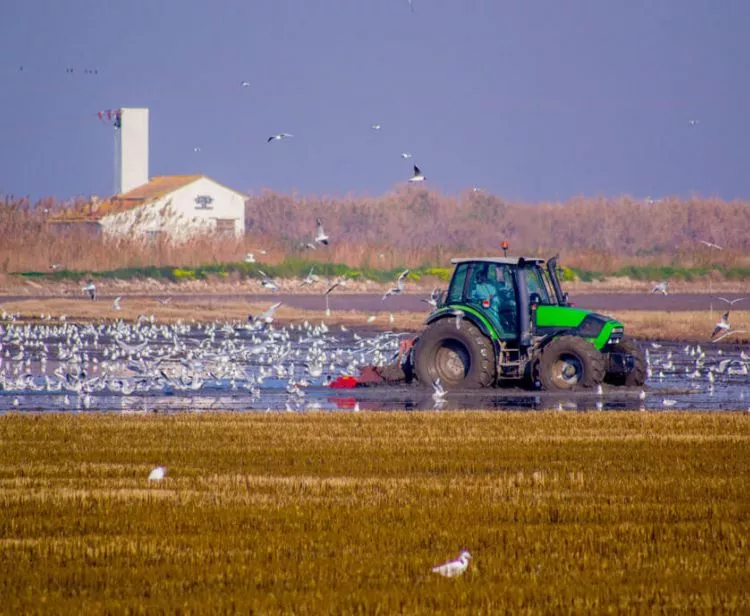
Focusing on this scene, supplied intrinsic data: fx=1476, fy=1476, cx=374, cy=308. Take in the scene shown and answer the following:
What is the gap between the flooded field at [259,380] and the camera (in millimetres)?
20250

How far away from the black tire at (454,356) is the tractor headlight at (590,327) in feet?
4.23

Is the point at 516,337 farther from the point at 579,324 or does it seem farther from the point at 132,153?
the point at 132,153

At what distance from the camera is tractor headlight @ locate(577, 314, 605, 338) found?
20828mm

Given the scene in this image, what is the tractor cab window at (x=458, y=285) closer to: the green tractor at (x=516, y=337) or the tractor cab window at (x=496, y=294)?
the green tractor at (x=516, y=337)

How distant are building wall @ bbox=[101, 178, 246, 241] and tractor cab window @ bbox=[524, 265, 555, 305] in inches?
1912

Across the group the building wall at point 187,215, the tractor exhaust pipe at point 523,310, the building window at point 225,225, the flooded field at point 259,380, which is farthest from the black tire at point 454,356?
the building window at point 225,225

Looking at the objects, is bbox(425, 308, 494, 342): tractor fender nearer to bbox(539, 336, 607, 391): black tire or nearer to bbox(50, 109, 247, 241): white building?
bbox(539, 336, 607, 391): black tire

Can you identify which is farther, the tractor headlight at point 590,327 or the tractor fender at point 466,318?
the tractor fender at point 466,318

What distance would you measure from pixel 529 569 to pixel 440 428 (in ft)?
24.6

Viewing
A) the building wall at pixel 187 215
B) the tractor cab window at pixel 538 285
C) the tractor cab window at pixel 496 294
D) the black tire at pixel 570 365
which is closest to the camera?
the black tire at pixel 570 365

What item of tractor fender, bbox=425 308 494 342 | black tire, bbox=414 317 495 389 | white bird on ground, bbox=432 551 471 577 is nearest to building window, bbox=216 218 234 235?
black tire, bbox=414 317 495 389

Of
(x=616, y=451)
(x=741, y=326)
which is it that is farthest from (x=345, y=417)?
(x=741, y=326)

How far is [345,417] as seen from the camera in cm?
1814

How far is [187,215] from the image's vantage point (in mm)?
76750
